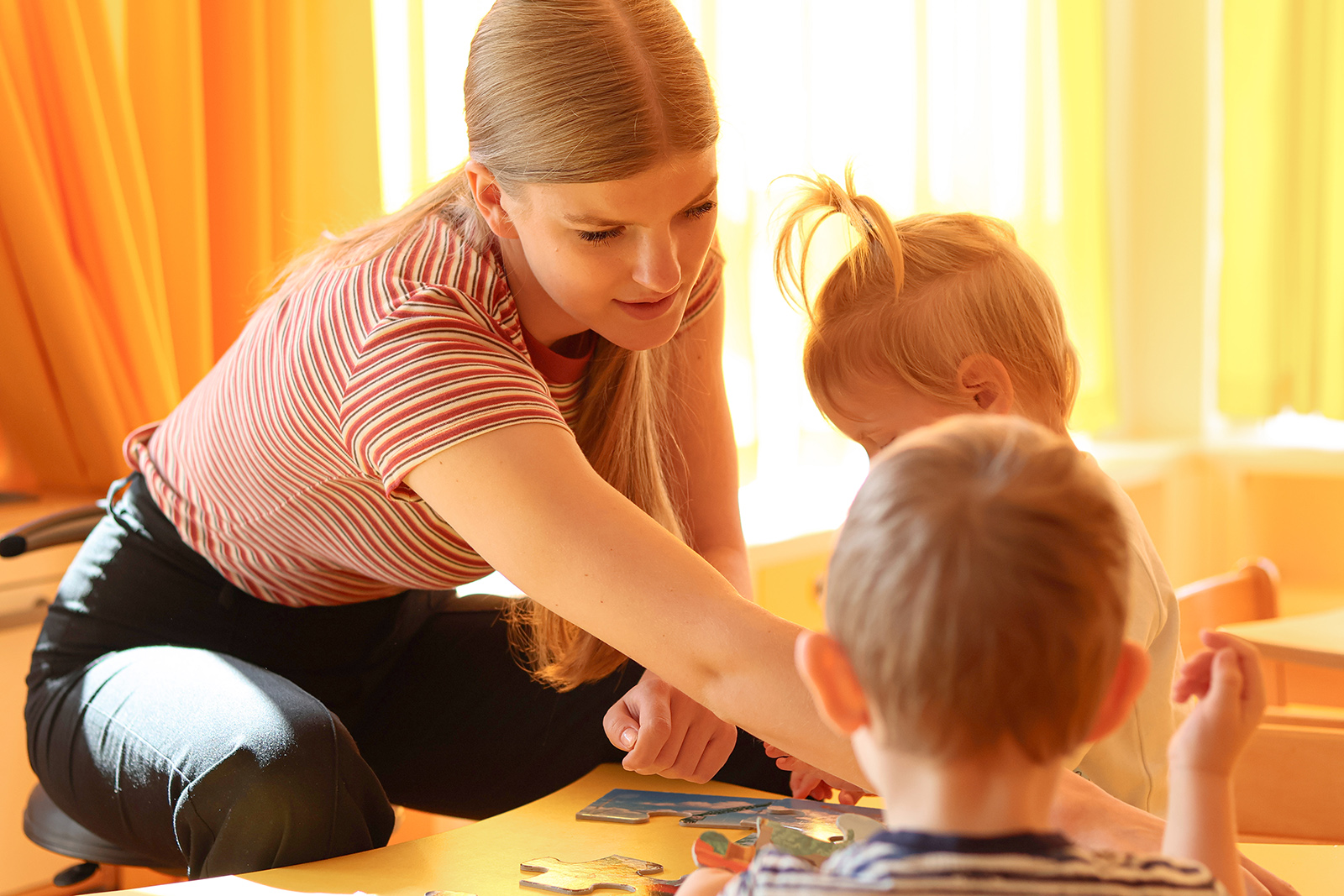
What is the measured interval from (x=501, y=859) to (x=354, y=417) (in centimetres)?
41

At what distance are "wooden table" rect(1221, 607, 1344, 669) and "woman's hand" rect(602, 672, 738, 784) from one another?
92 centimetres

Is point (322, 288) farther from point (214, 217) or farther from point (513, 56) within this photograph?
point (214, 217)

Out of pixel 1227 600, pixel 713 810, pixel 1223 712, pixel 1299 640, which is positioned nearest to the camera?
pixel 1223 712

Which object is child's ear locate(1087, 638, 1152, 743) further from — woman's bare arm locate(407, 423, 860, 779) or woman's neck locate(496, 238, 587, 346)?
woman's neck locate(496, 238, 587, 346)

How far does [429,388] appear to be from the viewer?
102 cm

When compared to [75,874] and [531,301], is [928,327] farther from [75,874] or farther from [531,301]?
[75,874]

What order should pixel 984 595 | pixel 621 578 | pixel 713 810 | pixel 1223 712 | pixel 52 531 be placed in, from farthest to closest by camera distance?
pixel 52 531, pixel 713 810, pixel 621 578, pixel 1223 712, pixel 984 595

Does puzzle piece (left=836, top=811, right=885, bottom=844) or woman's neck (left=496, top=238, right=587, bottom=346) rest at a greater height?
woman's neck (left=496, top=238, right=587, bottom=346)

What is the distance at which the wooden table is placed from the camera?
6.06 ft

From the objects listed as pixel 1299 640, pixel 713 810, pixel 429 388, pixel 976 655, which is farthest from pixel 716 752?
pixel 1299 640

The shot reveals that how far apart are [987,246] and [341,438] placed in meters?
0.73

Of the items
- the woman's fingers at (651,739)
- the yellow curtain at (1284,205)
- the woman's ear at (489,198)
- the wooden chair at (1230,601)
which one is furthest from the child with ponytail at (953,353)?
the yellow curtain at (1284,205)

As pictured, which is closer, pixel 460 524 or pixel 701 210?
pixel 460 524

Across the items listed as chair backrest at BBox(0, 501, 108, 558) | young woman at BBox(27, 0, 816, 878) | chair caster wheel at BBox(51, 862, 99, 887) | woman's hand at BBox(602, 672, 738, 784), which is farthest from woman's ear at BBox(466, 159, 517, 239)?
chair caster wheel at BBox(51, 862, 99, 887)
